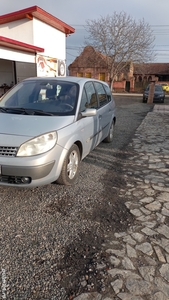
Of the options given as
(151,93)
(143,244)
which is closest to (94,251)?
(143,244)

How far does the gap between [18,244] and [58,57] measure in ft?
42.6

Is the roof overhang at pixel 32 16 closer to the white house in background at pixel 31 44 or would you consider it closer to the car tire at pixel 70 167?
the white house in background at pixel 31 44

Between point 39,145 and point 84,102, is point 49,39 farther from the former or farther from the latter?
point 39,145

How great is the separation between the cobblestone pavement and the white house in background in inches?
278

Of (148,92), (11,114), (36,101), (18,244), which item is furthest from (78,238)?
(148,92)

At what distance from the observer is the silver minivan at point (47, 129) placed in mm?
2943

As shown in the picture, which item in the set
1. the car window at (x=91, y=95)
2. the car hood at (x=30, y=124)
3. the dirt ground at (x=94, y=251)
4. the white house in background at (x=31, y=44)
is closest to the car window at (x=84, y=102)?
the car window at (x=91, y=95)

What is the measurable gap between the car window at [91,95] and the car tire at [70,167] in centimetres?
111

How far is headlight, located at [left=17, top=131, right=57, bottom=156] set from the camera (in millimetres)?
2941

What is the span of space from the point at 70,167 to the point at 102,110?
1972 mm

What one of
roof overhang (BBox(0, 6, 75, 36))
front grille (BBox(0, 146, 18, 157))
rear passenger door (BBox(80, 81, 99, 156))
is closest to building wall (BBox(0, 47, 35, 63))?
roof overhang (BBox(0, 6, 75, 36))

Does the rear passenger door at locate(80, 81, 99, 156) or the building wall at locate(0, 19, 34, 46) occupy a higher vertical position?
the building wall at locate(0, 19, 34, 46)

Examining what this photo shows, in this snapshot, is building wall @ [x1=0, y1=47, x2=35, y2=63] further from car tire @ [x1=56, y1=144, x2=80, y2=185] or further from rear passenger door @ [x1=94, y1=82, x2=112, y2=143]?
car tire @ [x1=56, y1=144, x2=80, y2=185]

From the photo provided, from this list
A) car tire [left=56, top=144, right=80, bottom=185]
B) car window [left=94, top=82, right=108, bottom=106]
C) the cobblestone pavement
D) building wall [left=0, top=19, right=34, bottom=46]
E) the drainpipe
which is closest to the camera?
the cobblestone pavement
